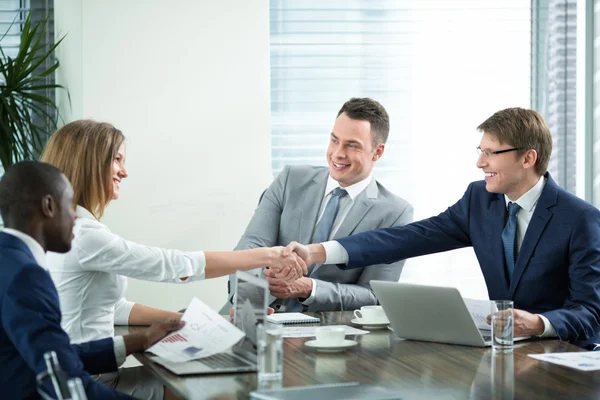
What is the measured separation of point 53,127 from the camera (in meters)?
3.95

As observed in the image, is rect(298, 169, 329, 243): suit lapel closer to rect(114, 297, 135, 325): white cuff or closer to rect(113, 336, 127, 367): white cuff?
rect(114, 297, 135, 325): white cuff

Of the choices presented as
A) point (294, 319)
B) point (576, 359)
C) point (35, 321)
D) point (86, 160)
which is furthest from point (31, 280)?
point (576, 359)

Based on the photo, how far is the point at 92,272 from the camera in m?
2.15

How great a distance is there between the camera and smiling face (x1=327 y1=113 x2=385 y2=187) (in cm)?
334

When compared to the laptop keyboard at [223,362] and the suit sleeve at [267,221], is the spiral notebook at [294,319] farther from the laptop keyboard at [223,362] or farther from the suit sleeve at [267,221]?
the suit sleeve at [267,221]

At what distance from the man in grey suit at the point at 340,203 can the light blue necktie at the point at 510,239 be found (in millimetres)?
656

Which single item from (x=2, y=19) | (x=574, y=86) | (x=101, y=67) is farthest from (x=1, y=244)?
(x=574, y=86)

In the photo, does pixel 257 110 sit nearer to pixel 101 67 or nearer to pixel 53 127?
pixel 101 67

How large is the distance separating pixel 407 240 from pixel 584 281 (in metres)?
0.81

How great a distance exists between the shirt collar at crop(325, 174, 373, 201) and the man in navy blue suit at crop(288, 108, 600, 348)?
31cm

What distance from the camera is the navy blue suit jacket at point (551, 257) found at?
2.38 meters

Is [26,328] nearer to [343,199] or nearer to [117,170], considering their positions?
[117,170]

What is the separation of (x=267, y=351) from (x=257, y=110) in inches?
95.5

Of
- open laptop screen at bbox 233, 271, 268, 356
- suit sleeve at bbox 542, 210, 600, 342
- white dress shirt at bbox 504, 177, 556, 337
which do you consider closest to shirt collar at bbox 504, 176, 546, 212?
white dress shirt at bbox 504, 177, 556, 337
